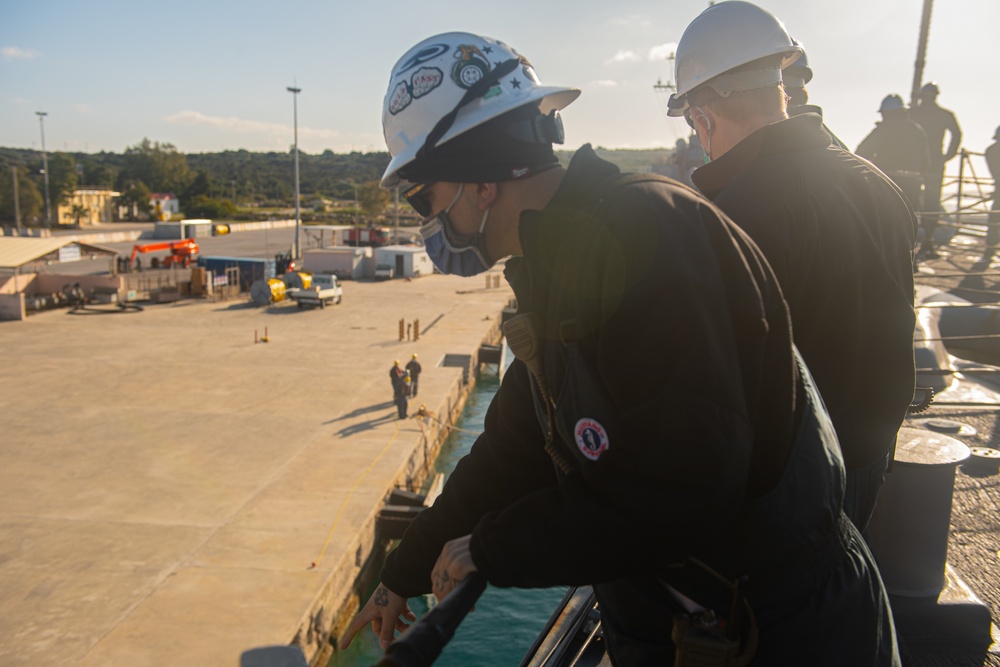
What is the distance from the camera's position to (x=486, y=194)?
5.71 feet

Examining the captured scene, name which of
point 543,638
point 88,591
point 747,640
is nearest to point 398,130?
point 747,640

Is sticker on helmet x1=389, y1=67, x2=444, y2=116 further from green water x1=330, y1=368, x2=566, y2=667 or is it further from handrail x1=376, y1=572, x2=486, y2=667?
green water x1=330, y1=368, x2=566, y2=667

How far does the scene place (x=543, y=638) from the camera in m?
2.71

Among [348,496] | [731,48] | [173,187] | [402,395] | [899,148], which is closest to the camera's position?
[731,48]

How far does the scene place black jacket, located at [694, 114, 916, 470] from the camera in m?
1.91

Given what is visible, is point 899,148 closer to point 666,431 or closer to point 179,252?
point 666,431

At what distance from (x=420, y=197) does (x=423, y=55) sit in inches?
12.7

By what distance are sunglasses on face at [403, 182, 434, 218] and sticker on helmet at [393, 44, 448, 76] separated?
273 mm

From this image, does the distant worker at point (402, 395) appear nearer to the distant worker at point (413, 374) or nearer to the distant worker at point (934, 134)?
the distant worker at point (413, 374)

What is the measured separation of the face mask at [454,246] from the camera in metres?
1.79

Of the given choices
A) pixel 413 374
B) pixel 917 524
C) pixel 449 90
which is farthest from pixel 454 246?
pixel 413 374

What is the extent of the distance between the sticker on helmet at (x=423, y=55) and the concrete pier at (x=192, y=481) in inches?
333

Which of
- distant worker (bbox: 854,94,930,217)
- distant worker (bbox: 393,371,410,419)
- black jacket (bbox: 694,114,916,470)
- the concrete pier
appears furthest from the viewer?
distant worker (bbox: 393,371,410,419)

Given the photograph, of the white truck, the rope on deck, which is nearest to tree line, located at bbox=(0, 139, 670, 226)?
the white truck
